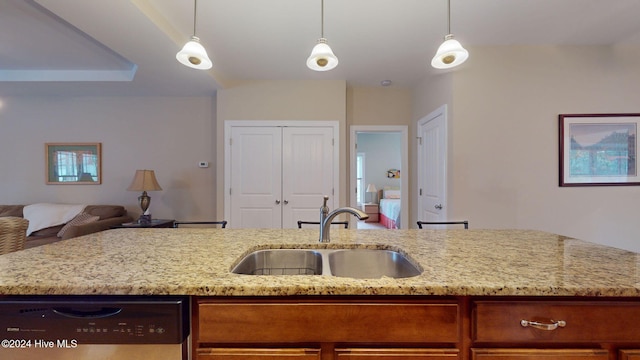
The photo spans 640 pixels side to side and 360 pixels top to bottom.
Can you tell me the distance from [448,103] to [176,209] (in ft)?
12.7

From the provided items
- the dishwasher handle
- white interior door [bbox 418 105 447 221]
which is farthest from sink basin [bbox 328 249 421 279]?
white interior door [bbox 418 105 447 221]

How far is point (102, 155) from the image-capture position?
3928mm

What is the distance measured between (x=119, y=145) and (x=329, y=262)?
409cm

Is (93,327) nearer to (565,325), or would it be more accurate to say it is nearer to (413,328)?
(413,328)

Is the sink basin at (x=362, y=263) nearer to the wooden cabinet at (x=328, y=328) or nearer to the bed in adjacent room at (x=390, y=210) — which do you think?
the wooden cabinet at (x=328, y=328)

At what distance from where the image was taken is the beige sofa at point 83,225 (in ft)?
9.67

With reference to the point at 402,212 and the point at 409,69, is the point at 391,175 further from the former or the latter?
the point at 409,69

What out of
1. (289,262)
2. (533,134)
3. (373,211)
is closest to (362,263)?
(289,262)

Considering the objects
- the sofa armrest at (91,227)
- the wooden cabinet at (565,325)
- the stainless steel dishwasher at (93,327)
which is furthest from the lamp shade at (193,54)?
the sofa armrest at (91,227)

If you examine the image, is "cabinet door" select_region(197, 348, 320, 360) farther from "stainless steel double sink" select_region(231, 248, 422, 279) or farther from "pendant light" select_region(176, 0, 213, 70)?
"pendant light" select_region(176, 0, 213, 70)

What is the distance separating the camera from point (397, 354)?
82cm

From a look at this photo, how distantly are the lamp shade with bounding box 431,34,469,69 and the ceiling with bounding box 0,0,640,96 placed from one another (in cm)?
65

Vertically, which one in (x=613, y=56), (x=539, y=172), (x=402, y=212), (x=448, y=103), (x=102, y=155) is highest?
(x=613, y=56)

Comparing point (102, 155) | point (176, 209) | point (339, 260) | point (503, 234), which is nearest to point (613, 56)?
point (503, 234)
